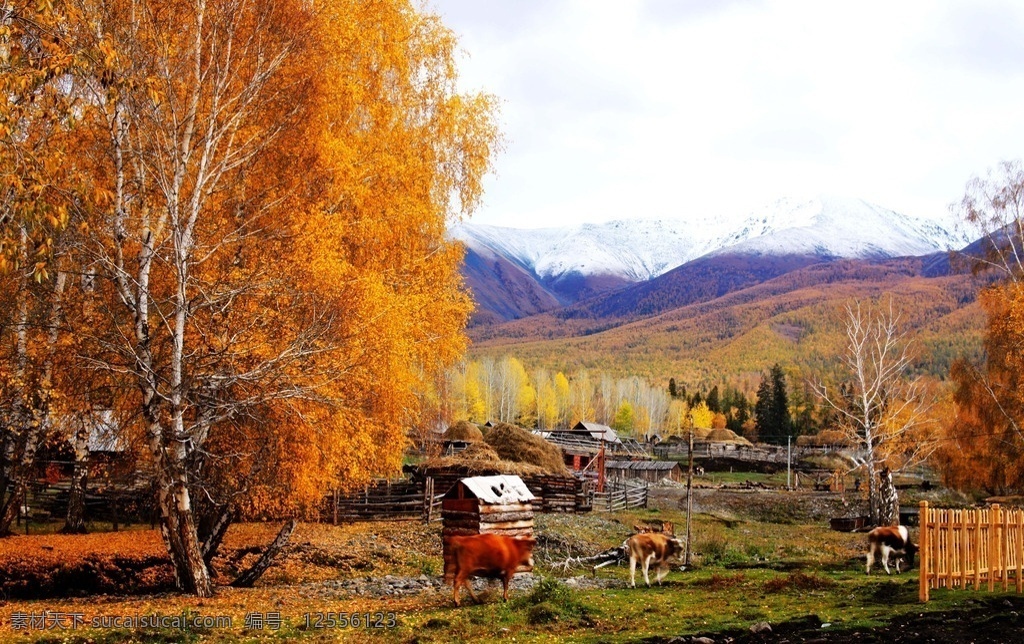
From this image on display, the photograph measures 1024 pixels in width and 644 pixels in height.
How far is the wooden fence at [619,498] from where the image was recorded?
44.2 meters

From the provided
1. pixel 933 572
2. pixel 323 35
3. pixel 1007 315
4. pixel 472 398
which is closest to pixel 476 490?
pixel 933 572

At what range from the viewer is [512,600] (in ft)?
48.0

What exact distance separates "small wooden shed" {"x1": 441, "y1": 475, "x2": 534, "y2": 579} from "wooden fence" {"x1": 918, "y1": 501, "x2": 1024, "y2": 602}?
986 centimetres

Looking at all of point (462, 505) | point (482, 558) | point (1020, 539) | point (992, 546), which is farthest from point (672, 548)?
point (1020, 539)

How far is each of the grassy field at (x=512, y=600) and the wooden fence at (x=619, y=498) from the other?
1644 cm

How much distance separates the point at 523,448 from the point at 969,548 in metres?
33.1

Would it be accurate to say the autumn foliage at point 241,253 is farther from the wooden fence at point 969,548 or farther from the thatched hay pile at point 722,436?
the thatched hay pile at point 722,436

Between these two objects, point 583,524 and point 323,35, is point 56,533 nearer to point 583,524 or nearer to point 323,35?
point 323,35

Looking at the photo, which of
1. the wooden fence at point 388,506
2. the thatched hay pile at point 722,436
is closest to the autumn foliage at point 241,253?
the wooden fence at point 388,506

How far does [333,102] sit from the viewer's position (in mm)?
19547

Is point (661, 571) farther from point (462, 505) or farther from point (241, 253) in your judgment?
point (241, 253)

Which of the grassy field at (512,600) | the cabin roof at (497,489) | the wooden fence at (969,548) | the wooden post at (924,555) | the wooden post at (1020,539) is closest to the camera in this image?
the grassy field at (512,600)

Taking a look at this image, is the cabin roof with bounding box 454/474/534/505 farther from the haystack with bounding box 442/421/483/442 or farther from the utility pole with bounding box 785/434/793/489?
the utility pole with bounding box 785/434/793/489

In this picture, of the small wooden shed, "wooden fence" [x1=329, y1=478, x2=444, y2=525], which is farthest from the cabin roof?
"wooden fence" [x1=329, y1=478, x2=444, y2=525]
